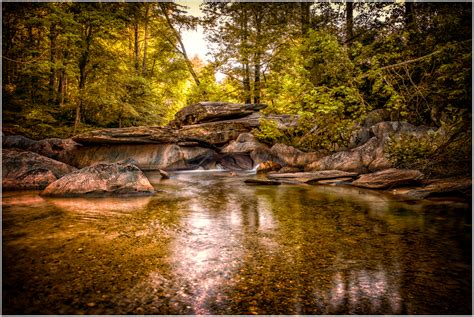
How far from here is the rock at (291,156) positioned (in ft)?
41.3

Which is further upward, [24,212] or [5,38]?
[5,38]

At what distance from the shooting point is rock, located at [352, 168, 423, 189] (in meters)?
7.80

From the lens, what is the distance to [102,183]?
707cm

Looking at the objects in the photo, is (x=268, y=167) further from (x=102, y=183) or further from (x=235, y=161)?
(x=102, y=183)

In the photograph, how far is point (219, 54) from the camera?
1878cm

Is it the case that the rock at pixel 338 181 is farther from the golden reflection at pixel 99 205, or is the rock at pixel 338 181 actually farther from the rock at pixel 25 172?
the rock at pixel 25 172

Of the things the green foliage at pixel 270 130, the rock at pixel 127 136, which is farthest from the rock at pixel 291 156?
the rock at pixel 127 136

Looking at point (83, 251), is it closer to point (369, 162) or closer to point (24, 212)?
point (24, 212)

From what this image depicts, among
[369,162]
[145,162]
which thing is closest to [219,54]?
[145,162]

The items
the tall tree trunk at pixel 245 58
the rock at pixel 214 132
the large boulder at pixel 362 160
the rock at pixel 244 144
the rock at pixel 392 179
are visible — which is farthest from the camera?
the tall tree trunk at pixel 245 58

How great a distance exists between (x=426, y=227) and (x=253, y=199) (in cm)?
386

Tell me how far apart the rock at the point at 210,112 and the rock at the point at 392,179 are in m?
10.1

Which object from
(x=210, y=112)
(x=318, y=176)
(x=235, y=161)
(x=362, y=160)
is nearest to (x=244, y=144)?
(x=235, y=161)

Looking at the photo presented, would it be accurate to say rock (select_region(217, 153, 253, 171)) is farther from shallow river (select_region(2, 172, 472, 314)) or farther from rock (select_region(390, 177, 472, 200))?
shallow river (select_region(2, 172, 472, 314))
